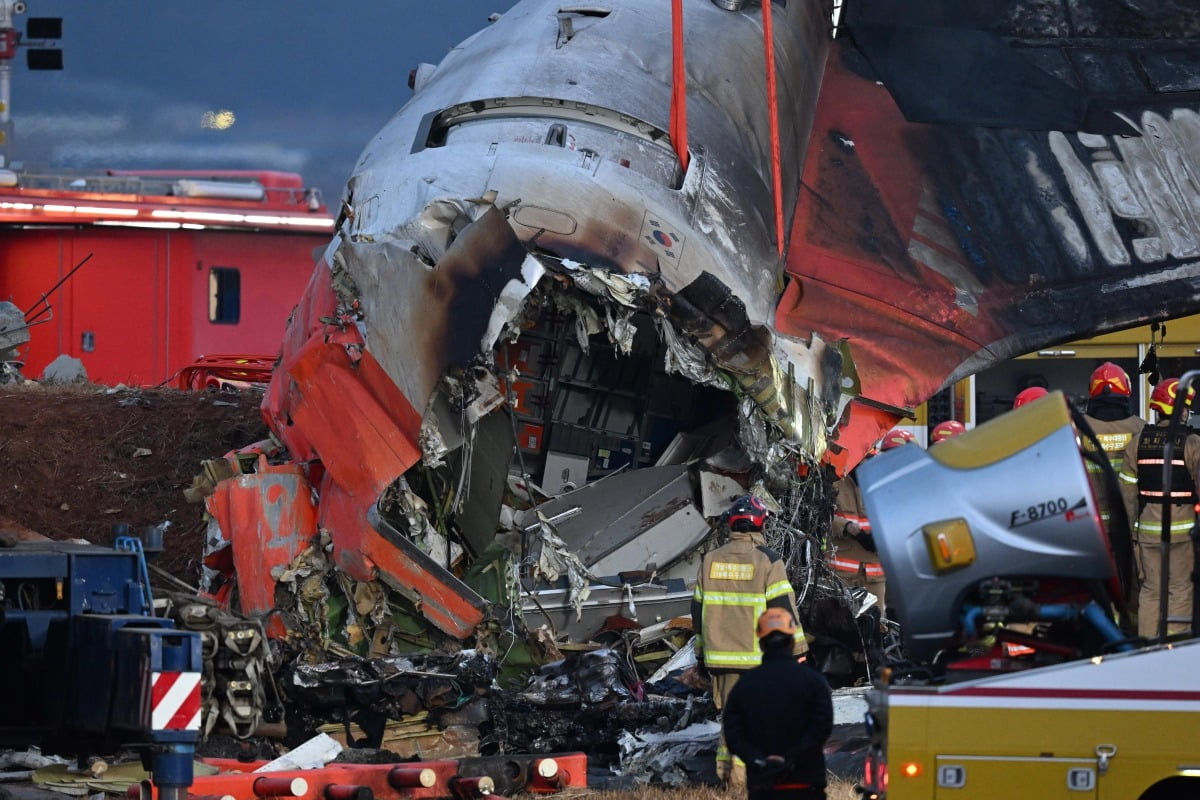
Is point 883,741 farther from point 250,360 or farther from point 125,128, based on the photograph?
point 125,128

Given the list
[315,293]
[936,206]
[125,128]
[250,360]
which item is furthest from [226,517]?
[125,128]

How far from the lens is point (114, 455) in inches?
703

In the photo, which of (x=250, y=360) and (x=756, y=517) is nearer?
(x=756, y=517)

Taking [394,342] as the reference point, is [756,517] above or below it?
below

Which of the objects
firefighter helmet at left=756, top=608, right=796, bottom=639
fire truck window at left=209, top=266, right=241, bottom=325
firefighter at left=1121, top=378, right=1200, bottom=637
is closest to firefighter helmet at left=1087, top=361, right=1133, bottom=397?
firefighter at left=1121, top=378, right=1200, bottom=637

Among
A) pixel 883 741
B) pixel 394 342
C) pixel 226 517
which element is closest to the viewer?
pixel 883 741

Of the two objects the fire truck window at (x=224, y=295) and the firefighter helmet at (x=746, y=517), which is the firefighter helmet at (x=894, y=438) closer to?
the firefighter helmet at (x=746, y=517)

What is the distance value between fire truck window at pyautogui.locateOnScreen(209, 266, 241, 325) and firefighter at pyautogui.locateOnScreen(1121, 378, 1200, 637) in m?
20.2

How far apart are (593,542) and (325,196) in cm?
2653

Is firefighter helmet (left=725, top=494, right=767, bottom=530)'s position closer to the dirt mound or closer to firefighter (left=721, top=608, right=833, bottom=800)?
firefighter (left=721, top=608, right=833, bottom=800)

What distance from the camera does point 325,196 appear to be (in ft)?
126

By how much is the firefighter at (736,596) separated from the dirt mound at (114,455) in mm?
7187

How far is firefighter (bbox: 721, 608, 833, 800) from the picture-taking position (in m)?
7.36

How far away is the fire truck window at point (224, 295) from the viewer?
2895 centimetres
